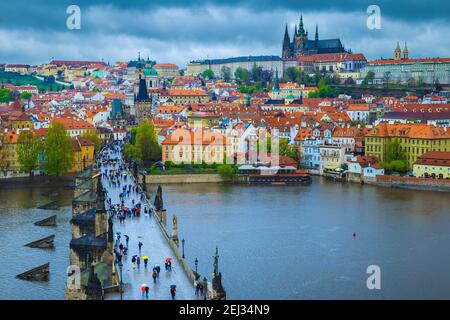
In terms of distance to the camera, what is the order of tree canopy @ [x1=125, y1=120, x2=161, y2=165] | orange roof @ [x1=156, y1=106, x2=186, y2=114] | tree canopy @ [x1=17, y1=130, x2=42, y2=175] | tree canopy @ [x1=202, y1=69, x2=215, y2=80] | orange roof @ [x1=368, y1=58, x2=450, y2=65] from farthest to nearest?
tree canopy @ [x1=202, y1=69, x2=215, y2=80] < orange roof @ [x1=368, y1=58, x2=450, y2=65] < orange roof @ [x1=156, y1=106, x2=186, y2=114] < tree canopy @ [x1=125, y1=120, x2=161, y2=165] < tree canopy @ [x1=17, y1=130, x2=42, y2=175]

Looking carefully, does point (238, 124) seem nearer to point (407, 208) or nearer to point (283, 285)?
point (407, 208)

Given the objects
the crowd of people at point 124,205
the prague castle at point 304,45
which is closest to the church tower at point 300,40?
the prague castle at point 304,45

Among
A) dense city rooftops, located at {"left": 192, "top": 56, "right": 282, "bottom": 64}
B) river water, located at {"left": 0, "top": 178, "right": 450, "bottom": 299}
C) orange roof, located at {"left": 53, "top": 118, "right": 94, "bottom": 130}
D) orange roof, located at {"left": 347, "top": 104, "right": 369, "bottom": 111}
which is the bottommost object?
river water, located at {"left": 0, "top": 178, "right": 450, "bottom": 299}

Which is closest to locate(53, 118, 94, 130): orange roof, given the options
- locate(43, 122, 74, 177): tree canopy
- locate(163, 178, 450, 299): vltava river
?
locate(43, 122, 74, 177): tree canopy

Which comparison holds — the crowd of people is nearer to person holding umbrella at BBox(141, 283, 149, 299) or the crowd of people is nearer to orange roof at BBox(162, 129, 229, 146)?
person holding umbrella at BBox(141, 283, 149, 299)

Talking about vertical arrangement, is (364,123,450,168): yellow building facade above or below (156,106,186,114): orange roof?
below

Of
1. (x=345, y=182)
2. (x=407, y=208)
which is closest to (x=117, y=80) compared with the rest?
(x=345, y=182)
